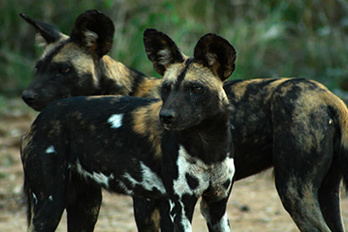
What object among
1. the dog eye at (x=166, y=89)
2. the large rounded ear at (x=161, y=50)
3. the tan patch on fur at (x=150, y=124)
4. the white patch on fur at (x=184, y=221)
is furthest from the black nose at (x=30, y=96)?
the white patch on fur at (x=184, y=221)

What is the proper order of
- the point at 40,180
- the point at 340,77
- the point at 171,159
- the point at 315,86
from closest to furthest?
the point at 171,159 < the point at 40,180 < the point at 315,86 < the point at 340,77

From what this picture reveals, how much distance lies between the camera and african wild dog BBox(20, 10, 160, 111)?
3754 mm

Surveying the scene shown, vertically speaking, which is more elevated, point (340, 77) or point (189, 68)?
point (189, 68)

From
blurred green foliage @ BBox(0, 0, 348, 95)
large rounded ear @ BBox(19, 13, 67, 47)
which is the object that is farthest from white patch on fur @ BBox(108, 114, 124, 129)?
blurred green foliage @ BBox(0, 0, 348, 95)

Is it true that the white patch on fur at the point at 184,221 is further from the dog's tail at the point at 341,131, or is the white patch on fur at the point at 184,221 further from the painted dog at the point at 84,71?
the painted dog at the point at 84,71

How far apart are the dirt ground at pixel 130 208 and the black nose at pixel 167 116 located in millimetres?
2052

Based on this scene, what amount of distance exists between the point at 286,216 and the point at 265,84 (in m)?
1.81

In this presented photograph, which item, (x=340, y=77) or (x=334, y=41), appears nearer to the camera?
(x=340, y=77)

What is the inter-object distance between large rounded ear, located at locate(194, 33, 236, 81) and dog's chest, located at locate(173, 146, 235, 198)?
43 centimetres

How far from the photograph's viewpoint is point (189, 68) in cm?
286

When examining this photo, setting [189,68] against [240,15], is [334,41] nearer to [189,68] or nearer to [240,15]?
[240,15]

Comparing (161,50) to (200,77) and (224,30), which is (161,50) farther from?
(224,30)

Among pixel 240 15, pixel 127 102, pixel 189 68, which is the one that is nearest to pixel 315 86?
pixel 189 68

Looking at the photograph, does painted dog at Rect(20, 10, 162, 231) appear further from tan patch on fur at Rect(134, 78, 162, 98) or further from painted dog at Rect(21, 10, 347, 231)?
painted dog at Rect(21, 10, 347, 231)
